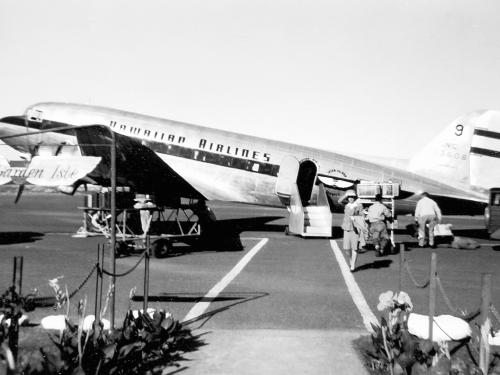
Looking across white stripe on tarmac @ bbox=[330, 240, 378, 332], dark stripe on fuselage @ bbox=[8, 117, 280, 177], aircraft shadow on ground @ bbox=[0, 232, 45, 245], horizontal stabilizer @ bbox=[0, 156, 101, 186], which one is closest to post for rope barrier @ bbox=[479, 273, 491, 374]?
white stripe on tarmac @ bbox=[330, 240, 378, 332]

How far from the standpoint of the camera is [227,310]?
8.00 meters


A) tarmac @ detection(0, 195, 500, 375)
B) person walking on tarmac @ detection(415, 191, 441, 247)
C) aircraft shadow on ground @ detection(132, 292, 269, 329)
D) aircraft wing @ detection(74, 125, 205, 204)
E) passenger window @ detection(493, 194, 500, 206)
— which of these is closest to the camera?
tarmac @ detection(0, 195, 500, 375)

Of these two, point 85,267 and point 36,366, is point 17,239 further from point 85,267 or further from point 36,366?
point 36,366

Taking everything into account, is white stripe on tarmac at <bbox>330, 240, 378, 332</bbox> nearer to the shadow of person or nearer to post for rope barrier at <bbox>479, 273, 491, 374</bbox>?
the shadow of person

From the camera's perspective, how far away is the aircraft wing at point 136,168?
15781 mm

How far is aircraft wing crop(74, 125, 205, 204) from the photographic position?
1578cm

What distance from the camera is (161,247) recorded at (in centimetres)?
1420

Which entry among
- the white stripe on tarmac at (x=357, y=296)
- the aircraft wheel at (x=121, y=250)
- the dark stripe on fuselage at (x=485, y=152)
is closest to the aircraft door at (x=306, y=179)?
the white stripe on tarmac at (x=357, y=296)

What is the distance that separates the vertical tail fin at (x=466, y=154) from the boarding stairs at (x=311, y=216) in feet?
16.5

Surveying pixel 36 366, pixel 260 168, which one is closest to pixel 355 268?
pixel 260 168

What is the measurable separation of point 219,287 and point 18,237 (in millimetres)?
11868

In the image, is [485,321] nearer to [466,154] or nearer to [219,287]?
[219,287]

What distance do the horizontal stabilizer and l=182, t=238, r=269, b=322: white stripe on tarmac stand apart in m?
2.94

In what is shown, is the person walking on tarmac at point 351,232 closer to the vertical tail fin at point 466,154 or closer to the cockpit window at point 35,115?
the vertical tail fin at point 466,154
